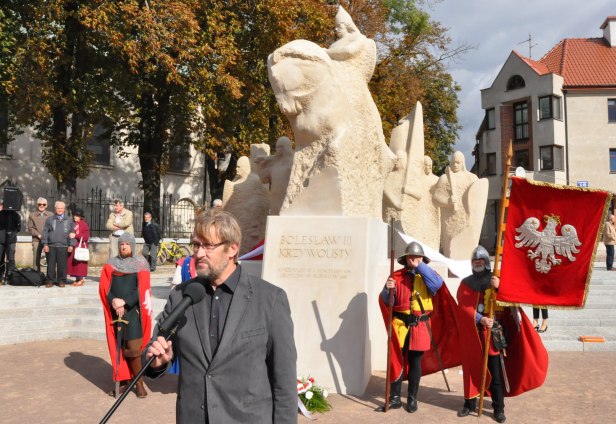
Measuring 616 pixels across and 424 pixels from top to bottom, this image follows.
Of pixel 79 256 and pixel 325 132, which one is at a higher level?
pixel 325 132

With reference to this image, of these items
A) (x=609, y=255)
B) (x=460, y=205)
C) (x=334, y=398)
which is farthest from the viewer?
(x=609, y=255)

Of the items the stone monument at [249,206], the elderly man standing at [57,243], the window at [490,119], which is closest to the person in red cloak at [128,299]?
the stone monument at [249,206]

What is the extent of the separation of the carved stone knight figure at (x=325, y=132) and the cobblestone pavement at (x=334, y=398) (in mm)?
2333

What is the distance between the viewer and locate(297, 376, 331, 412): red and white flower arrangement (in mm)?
6219

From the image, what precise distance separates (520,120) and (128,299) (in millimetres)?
38508

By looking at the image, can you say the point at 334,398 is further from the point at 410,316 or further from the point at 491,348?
the point at 491,348

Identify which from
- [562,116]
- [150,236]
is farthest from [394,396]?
[562,116]

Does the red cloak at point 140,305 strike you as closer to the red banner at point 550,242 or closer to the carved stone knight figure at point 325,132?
the carved stone knight figure at point 325,132

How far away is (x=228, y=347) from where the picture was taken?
2621 millimetres

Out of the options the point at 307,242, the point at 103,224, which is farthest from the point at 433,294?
the point at 103,224

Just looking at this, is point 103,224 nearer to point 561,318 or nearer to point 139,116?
point 139,116

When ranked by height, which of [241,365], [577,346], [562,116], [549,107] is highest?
[549,107]

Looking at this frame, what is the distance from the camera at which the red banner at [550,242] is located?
5.51 metres

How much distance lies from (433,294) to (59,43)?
52.3ft
